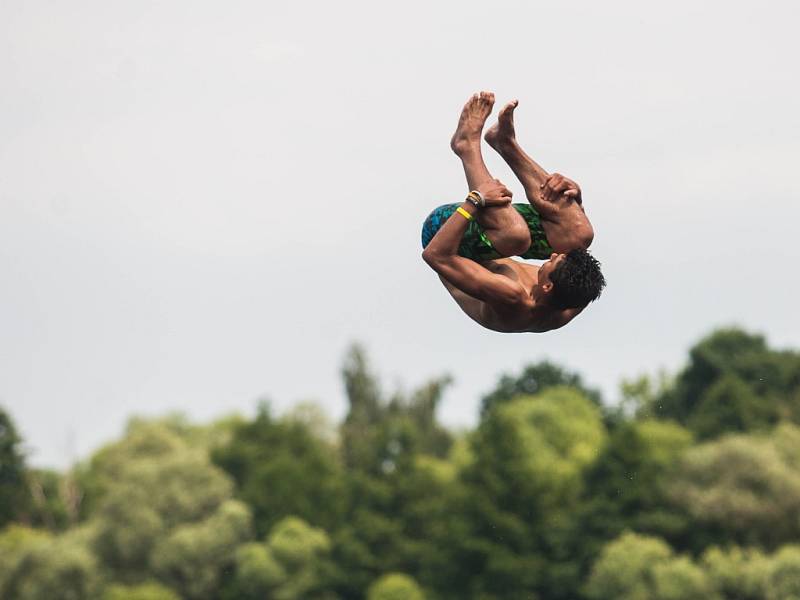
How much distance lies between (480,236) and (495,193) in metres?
0.56

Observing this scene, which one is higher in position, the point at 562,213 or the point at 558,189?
the point at 558,189

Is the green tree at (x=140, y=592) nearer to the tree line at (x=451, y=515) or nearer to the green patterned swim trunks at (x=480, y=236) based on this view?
the tree line at (x=451, y=515)

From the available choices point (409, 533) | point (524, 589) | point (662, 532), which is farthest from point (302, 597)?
point (662, 532)

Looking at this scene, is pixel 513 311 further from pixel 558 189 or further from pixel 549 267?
pixel 558 189

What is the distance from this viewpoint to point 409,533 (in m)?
86.9

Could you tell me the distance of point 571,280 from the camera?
1474cm

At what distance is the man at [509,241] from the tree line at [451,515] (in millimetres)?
55906

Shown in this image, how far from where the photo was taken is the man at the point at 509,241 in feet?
47.7

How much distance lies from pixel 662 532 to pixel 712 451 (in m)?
4.33

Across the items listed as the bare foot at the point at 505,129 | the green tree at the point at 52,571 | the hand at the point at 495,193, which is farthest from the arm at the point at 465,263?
the green tree at the point at 52,571

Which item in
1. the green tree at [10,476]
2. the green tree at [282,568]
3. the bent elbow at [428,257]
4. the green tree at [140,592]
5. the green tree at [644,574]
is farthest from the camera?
the green tree at [10,476]

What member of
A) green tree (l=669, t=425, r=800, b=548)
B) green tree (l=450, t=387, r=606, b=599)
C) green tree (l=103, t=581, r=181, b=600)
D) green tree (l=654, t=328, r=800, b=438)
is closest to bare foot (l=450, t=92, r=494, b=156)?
green tree (l=669, t=425, r=800, b=548)

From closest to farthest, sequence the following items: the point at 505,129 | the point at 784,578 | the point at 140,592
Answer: the point at 505,129 < the point at 784,578 < the point at 140,592

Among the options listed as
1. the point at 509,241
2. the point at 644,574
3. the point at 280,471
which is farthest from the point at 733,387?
the point at 509,241
